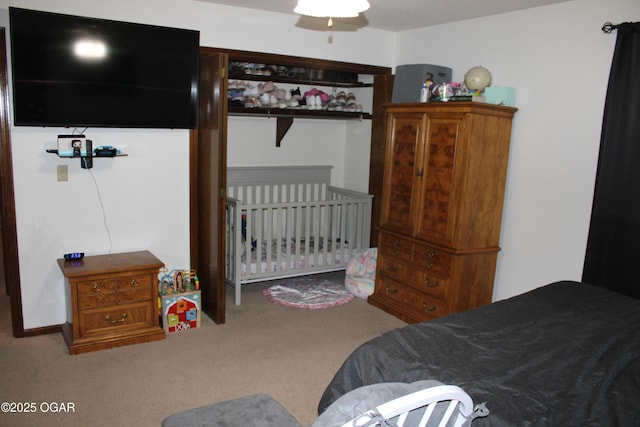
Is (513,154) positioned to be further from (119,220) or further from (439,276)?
(119,220)

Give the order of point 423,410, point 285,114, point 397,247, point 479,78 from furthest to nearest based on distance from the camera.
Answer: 1. point 285,114
2. point 397,247
3. point 479,78
4. point 423,410

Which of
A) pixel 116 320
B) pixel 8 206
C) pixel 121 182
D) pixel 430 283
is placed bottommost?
pixel 116 320

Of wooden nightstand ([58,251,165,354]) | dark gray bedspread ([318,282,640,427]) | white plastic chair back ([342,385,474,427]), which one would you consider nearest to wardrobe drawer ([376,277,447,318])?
dark gray bedspread ([318,282,640,427])

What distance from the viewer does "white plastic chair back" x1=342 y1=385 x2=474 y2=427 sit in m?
1.19

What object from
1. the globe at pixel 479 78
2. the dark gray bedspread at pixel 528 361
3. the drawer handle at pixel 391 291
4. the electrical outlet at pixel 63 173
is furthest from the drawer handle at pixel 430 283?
the electrical outlet at pixel 63 173

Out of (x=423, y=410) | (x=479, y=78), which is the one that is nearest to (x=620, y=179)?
(x=479, y=78)

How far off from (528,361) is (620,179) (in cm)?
159

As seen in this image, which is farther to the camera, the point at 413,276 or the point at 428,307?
the point at 413,276

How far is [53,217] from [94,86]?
0.93 metres

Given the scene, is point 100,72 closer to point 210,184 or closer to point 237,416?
point 210,184

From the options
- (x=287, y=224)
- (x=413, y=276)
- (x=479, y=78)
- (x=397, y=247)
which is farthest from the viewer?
(x=287, y=224)

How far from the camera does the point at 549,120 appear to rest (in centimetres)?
334

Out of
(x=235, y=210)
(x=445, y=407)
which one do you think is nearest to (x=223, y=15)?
(x=235, y=210)

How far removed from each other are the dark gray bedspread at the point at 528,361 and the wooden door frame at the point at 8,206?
242 cm
